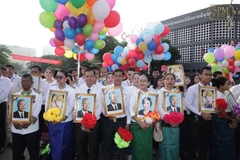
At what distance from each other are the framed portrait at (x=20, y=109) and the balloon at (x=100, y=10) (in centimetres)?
329

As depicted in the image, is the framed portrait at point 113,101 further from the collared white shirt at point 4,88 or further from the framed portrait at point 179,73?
the collared white shirt at point 4,88

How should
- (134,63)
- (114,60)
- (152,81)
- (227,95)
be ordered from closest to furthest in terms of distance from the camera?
(227,95) < (152,81) < (134,63) < (114,60)

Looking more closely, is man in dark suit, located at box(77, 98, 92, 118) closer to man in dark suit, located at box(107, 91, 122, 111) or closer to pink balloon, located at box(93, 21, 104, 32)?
man in dark suit, located at box(107, 91, 122, 111)

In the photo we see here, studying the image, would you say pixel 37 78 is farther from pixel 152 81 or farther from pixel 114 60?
pixel 114 60

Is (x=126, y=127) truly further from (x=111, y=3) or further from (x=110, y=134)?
Result: (x=111, y=3)

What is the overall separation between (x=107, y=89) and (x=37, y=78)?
1.84 meters

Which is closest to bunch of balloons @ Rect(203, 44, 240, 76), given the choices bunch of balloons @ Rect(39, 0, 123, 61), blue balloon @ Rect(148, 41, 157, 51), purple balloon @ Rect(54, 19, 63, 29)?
blue balloon @ Rect(148, 41, 157, 51)

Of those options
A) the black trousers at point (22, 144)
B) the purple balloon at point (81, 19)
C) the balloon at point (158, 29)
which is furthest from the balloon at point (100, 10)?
the black trousers at point (22, 144)

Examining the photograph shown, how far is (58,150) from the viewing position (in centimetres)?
391

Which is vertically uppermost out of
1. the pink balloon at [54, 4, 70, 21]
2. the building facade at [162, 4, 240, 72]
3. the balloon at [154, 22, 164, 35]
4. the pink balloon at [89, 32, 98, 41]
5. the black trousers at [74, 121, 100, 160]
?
the building facade at [162, 4, 240, 72]

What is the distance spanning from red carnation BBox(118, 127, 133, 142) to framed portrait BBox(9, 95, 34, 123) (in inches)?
59.0

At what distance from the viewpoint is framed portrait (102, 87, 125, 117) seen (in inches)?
152

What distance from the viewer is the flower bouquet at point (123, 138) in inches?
143

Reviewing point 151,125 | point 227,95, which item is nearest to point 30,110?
point 151,125
